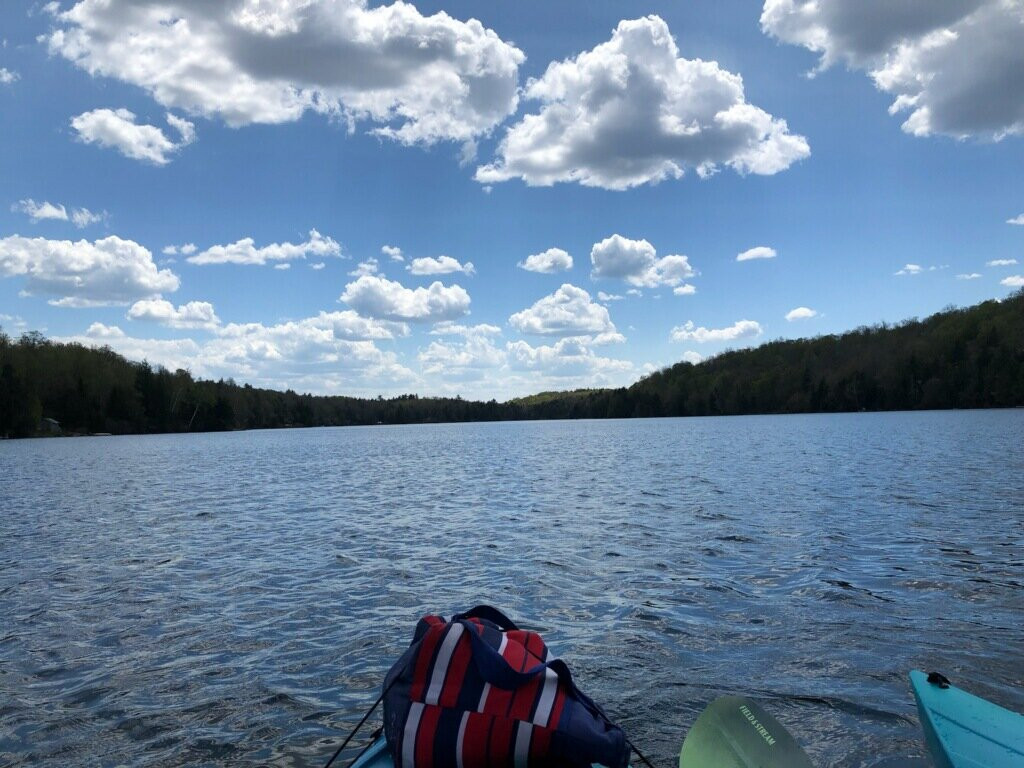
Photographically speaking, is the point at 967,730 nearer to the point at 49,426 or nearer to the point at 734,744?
the point at 734,744

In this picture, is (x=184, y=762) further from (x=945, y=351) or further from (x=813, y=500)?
(x=945, y=351)

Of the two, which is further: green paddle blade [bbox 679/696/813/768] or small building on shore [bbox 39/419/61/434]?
small building on shore [bbox 39/419/61/434]

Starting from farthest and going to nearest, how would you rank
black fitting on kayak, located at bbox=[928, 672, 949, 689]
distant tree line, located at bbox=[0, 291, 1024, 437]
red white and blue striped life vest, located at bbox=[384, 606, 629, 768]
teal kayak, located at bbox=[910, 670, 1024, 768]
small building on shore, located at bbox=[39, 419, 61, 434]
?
distant tree line, located at bbox=[0, 291, 1024, 437] → small building on shore, located at bbox=[39, 419, 61, 434] → black fitting on kayak, located at bbox=[928, 672, 949, 689] → teal kayak, located at bbox=[910, 670, 1024, 768] → red white and blue striped life vest, located at bbox=[384, 606, 629, 768]

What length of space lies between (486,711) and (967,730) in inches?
153

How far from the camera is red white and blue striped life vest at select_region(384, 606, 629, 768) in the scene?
515cm

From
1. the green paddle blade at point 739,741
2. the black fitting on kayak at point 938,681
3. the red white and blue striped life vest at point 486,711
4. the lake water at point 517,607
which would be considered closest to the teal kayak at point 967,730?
the black fitting on kayak at point 938,681

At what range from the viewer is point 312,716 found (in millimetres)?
8078

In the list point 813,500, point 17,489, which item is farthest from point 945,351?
point 17,489

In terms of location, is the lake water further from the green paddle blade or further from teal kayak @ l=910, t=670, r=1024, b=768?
the green paddle blade

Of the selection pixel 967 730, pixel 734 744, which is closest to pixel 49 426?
pixel 734 744

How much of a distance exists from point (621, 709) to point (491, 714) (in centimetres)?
355

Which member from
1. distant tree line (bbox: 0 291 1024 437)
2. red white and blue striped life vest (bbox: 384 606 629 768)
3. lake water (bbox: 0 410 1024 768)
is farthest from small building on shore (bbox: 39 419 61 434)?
red white and blue striped life vest (bbox: 384 606 629 768)

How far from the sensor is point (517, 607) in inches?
484

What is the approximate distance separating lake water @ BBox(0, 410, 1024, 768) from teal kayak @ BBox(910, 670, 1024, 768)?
4.25 feet
